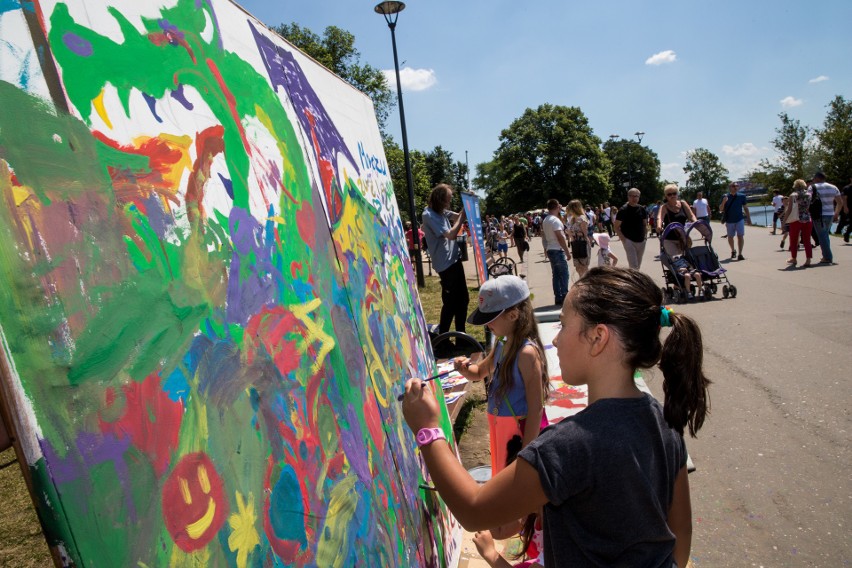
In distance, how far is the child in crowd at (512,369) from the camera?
258 cm

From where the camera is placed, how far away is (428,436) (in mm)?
1501

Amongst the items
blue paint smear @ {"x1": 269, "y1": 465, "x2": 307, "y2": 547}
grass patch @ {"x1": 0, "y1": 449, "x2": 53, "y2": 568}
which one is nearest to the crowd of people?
blue paint smear @ {"x1": 269, "y1": 465, "x2": 307, "y2": 547}

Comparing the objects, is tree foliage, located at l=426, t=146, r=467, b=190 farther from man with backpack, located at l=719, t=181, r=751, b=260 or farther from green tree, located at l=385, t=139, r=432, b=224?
man with backpack, located at l=719, t=181, r=751, b=260

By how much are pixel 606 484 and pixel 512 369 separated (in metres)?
1.32

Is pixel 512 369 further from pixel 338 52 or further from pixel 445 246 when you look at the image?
pixel 338 52

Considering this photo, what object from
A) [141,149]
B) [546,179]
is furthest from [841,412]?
[546,179]

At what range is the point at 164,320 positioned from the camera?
3.59ft

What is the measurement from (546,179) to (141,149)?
191ft

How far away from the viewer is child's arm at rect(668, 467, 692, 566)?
159 cm

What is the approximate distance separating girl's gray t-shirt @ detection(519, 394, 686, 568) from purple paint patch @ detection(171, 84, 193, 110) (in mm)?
1122

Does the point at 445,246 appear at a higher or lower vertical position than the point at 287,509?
higher

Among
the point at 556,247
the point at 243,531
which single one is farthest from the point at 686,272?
the point at 243,531

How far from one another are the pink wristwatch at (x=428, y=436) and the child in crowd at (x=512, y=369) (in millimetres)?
1096

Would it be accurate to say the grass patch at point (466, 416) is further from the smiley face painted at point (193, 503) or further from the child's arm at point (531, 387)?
the smiley face painted at point (193, 503)
